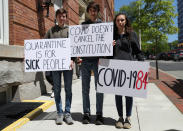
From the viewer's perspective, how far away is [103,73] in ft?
11.8

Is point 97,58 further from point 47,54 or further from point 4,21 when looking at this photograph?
point 4,21

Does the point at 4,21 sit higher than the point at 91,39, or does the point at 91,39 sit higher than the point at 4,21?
the point at 4,21

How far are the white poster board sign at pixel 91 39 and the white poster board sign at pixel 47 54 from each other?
0.17 metres

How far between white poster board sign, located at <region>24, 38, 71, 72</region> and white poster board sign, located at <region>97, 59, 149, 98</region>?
2.25ft

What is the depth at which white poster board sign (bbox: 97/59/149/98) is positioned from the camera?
3.42 m

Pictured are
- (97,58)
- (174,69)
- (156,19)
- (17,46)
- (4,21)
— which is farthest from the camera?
(174,69)

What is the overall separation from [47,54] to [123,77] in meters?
1.44

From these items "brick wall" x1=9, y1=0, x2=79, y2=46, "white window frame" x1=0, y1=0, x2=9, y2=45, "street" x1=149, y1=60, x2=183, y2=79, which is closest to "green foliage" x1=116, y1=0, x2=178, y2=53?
"street" x1=149, y1=60, x2=183, y2=79

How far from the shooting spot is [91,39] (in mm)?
3734

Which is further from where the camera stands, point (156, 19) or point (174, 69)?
point (174, 69)

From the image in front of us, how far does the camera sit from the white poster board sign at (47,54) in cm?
371

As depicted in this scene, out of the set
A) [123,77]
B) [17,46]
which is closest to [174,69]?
[17,46]

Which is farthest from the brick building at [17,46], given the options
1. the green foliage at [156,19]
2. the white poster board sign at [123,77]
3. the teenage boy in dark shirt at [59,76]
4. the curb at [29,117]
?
the green foliage at [156,19]

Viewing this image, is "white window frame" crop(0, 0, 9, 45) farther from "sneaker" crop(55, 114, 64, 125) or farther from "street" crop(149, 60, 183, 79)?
"street" crop(149, 60, 183, 79)
